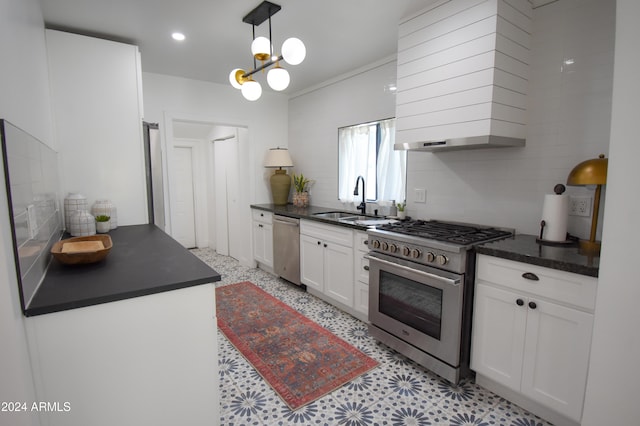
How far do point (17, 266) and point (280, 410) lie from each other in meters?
1.49

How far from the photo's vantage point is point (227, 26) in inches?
101

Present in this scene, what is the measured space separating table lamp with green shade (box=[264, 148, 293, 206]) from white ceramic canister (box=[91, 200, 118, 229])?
215 cm

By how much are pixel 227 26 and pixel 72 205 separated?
178 cm

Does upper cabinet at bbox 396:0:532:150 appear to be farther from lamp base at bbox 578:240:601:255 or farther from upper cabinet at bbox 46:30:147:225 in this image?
upper cabinet at bbox 46:30:147:225

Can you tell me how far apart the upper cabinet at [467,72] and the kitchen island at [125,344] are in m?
1.77

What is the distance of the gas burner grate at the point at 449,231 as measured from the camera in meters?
2.05

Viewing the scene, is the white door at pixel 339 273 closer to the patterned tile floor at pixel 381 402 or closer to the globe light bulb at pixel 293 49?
the patterned tile floor at pixel 381 402

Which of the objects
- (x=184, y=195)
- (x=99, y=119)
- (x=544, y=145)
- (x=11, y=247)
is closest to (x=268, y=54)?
(x=99, y=119)

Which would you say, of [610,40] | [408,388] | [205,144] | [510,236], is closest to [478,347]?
[408,388]

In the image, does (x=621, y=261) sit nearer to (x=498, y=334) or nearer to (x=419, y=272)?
(x=498, y=334)

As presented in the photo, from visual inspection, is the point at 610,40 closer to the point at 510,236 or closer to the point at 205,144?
the point at 510,236

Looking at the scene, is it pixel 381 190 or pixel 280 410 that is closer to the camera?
pixel 280 410

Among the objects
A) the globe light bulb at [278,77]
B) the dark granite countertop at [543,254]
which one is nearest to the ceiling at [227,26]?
the globe light bulb at [278,77]

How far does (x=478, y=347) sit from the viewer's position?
1980 millimetres
